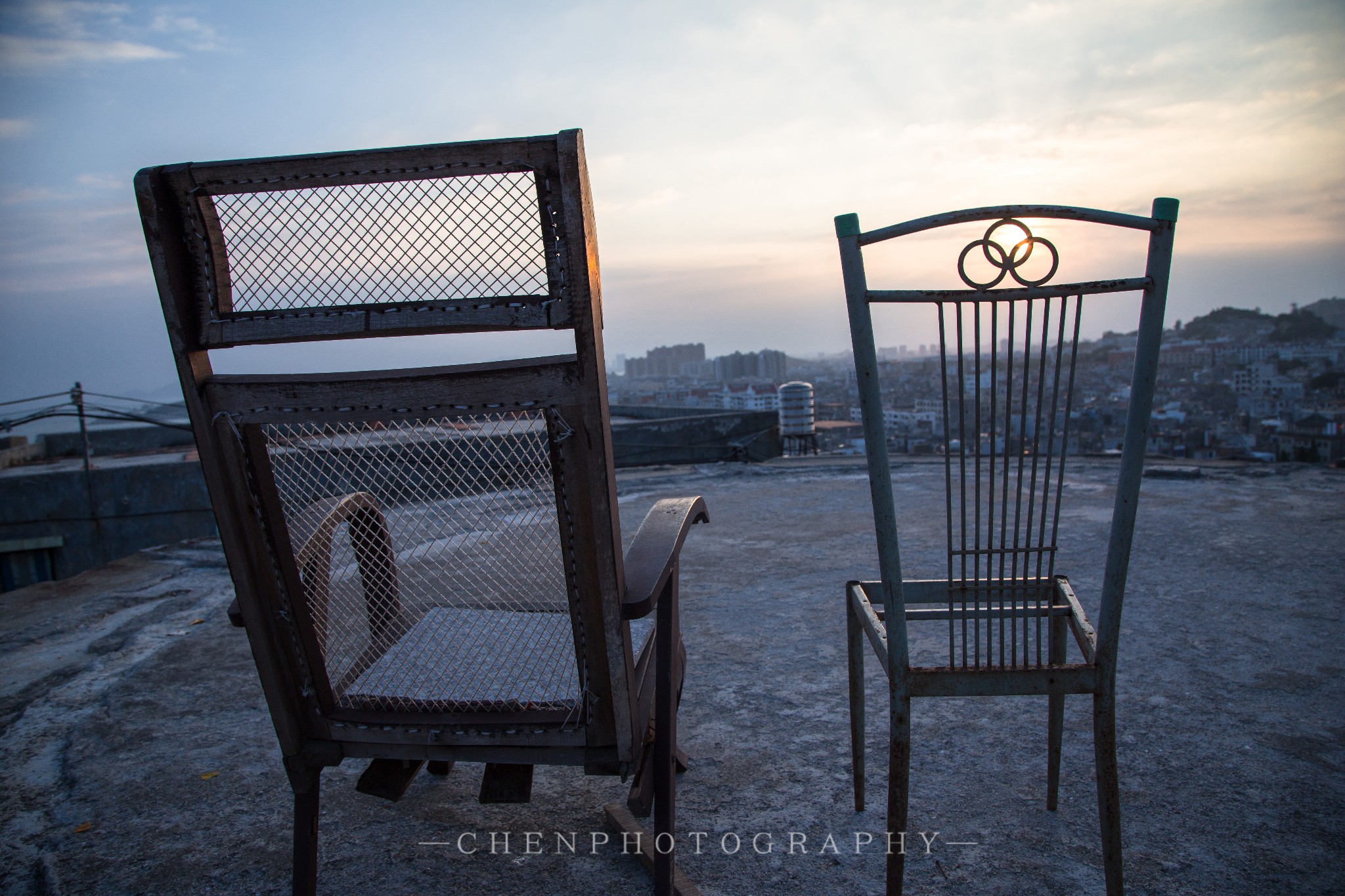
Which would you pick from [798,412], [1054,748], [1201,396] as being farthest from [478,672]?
[1201,396]

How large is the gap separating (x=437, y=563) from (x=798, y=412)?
988 centimetres

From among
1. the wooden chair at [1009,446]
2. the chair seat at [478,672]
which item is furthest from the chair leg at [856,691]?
the chair seat at [478,672]

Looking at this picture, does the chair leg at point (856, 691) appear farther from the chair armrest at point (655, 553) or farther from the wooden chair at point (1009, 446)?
the chair armrest at point (655, 553)

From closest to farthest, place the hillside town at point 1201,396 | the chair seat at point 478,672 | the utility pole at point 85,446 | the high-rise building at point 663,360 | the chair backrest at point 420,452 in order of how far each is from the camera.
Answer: the chair backrest at point 420,452 → the chair seat at point 478,672 → the hillside town at point 1201,396 → the utility pole at point 85,446 → the high-rise building at point 663,360

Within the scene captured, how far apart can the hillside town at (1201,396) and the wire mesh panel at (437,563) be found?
27.6 inches

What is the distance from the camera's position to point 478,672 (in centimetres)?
134

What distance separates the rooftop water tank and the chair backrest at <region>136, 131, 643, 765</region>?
972 centimetres

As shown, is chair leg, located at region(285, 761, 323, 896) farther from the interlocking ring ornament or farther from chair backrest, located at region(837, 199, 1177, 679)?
the interlocking ring ornament

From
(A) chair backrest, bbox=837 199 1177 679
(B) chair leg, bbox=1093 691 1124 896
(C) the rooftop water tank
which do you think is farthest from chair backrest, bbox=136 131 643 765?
(C) the rooftop water tank

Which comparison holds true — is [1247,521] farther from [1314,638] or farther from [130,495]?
[130,495]

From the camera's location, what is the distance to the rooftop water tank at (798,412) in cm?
1093

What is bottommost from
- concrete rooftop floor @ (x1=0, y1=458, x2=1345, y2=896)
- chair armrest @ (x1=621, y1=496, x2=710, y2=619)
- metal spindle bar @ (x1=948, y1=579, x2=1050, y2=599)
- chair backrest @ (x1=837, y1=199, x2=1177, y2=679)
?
concrete rooftop floor @ (x1=0, y1=458, x2=1345, y2=896)

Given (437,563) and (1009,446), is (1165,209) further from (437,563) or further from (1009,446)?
(437,563)

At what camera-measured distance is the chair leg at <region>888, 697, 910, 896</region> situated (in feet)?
4.23
